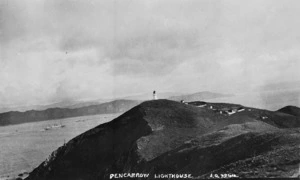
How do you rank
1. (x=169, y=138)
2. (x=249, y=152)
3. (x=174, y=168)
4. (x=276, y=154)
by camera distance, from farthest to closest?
(x=169, y=138)
(x=174, y=168)
(x=249, y=152)
(x=276, y=154)

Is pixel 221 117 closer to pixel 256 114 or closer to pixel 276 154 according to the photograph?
pixel 256 114

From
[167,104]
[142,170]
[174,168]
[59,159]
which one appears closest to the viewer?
[174,168]

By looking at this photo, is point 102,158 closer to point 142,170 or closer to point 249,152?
point 142,170

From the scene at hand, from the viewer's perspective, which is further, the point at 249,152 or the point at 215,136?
the point at 215,136

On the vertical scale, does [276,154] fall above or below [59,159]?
above

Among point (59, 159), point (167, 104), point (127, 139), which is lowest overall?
point (59, 159)

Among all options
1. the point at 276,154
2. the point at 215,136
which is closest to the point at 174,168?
the point at 215,136
